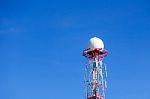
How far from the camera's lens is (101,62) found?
97375 mm

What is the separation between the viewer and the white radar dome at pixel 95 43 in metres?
96.8

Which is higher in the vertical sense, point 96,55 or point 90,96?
point 96,55

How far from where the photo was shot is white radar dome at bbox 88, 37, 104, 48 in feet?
317

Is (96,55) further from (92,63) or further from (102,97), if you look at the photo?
(102,97)

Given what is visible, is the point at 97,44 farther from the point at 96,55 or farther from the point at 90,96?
the point at 90,96

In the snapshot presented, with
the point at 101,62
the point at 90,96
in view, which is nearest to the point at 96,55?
the point at 101,62

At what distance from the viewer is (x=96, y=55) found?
319 feet

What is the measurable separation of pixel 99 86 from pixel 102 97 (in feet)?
7.69

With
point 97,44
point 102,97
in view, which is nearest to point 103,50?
point 97,44

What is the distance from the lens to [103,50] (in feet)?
318

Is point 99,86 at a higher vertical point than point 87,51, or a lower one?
lower

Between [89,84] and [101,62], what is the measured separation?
5050mm

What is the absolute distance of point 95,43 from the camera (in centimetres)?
9681

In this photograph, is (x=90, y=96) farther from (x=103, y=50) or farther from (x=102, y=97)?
(x=103, y=50)
